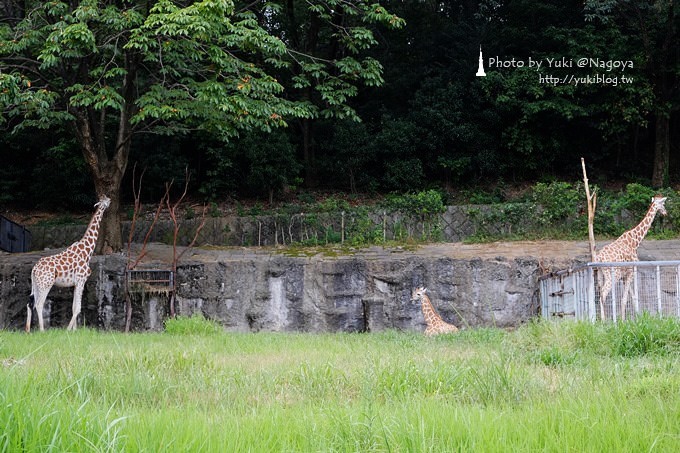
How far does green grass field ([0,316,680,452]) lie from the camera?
359cm

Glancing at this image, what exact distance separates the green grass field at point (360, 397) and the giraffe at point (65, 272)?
17.9ft

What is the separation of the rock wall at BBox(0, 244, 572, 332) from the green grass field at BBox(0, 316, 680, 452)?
6971 millimetres

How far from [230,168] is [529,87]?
35.7ft

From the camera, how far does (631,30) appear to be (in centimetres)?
2381

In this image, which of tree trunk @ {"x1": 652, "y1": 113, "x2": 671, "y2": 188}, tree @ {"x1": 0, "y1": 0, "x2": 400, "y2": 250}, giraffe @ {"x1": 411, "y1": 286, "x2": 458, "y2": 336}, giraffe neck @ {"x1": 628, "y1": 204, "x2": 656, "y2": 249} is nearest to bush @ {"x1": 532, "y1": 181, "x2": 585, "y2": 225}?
giraffe neck @ {"x1": 628, "y1": 204, "x2": 656, "y2": 249}

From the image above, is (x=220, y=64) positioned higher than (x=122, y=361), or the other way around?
(x=220, y=64)

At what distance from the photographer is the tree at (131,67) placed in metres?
12.8

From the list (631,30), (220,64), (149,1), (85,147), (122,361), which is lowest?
(122,361)

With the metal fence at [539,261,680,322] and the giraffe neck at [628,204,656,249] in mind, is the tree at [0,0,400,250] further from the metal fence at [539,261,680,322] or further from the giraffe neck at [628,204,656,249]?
the giraffe neck at [628,204,656,249]

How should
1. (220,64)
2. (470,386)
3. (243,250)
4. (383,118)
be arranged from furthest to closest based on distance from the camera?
(383,118) < (243,250) < (220,64) < (470,386)

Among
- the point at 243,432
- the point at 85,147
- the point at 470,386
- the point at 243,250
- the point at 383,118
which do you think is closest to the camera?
the point at 243,432

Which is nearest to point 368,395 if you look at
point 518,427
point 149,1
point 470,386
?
point 470,386

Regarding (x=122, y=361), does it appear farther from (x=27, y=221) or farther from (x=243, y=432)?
(x=27, y=221)

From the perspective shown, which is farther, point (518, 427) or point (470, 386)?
point (470, 386)
